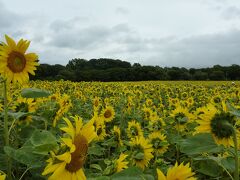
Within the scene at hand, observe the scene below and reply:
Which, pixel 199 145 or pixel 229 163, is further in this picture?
pixel 229 163

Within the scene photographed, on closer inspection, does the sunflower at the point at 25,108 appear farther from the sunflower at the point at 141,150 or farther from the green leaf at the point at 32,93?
the sunflower at the point at 141,150

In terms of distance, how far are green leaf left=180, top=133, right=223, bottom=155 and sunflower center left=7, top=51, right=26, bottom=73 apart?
1.40 metres

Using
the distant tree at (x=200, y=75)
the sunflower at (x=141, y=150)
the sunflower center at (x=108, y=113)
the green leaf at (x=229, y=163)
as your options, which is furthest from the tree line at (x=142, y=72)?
the green leaf at (x=229, y=163)

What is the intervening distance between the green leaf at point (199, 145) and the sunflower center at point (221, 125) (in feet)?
0.18

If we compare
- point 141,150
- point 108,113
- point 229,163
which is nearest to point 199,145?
point 229,163

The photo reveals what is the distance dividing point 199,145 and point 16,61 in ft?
4.88

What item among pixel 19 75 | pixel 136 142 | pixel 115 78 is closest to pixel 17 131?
pixel 19 75

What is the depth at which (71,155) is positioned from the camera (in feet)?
4.81

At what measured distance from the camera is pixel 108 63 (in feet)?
166

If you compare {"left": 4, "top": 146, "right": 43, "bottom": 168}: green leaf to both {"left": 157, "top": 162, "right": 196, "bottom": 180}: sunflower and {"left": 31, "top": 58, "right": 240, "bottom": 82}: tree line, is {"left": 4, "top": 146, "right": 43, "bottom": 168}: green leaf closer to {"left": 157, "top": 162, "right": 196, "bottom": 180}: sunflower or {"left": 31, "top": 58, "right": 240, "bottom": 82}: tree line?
{"left": 157, "top": 162, "right": 196, "bottom": 180}: sunflower

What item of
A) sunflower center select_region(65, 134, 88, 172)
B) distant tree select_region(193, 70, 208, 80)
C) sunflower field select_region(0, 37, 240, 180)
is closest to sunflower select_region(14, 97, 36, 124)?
sunflower field select_region(0, 37, 240, 180)

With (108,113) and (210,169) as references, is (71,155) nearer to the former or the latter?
(210,169)

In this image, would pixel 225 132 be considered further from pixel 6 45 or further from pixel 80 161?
pixel 6 45

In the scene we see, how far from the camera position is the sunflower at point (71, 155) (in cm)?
140
